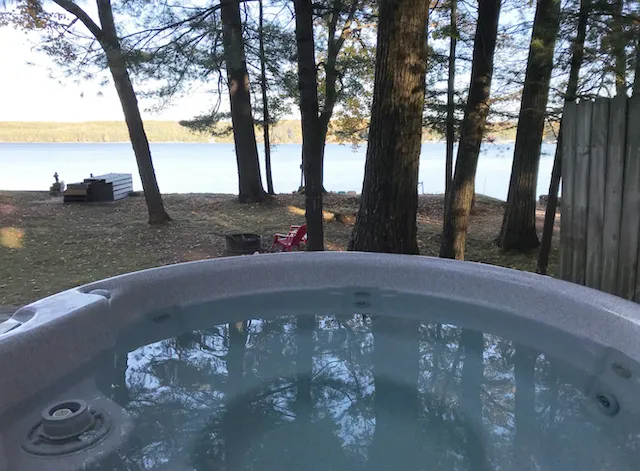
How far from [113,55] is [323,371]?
139 inches

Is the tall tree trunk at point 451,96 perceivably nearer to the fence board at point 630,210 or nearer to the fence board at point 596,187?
the fence board at point 596,187

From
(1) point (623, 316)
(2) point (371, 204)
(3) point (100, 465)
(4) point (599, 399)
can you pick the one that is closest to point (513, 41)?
(2) point (371, 204)

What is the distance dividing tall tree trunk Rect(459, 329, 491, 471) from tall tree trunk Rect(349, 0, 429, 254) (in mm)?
1064

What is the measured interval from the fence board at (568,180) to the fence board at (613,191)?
7.8 inches

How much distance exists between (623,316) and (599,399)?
1.30 ft

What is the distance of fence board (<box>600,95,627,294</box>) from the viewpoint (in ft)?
7.79

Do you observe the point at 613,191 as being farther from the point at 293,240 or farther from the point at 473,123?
the point at 293,240

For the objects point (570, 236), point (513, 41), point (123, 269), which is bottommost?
point (123, 269)

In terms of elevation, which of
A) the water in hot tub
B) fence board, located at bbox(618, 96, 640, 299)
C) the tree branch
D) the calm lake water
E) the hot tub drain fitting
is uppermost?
the tree branch

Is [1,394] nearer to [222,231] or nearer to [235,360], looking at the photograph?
[235,360]

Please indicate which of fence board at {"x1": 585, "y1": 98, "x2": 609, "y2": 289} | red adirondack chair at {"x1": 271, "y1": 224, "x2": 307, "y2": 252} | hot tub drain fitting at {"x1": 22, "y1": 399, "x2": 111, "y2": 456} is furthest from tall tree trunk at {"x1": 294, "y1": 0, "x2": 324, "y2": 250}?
hot tub drain fitting at {"x1": 22, "y1": 399, "x2": 111, "y2": 456}

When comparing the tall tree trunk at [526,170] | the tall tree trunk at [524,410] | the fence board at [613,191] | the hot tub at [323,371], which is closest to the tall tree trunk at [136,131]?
the hot tub at [323,371]

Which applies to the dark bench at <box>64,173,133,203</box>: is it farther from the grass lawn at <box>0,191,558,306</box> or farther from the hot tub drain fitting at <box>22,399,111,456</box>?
the hot tub drain fitting at <box>22,399,111,456</box>

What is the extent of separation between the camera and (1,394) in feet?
5.73
